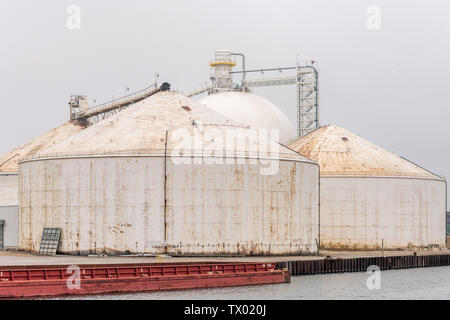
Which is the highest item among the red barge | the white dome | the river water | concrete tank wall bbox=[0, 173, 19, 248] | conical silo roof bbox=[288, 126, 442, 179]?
the white dome

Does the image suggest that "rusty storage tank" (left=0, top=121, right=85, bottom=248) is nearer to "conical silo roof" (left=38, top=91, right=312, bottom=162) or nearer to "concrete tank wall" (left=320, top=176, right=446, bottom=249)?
"conical silo roof" (left=38, top=91, right=312, bottom=162)

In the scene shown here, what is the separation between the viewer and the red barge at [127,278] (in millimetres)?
55875

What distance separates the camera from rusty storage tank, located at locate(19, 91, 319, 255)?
7744 centimetres

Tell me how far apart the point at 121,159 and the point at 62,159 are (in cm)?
585

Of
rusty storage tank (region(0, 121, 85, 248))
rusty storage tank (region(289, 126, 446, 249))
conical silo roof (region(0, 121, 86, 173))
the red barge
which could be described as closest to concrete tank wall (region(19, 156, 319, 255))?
the red barge

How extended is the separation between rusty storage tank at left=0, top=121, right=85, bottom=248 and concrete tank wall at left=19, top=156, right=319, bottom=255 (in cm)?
1329

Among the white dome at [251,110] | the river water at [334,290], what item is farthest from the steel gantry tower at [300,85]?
the river water at [334,290]

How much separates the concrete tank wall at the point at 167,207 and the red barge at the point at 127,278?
10.1 meters

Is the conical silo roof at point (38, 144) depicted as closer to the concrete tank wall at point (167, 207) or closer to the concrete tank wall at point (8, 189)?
the concrete tank wall at point (8, 189)

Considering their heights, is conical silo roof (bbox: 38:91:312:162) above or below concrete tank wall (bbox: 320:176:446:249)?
above

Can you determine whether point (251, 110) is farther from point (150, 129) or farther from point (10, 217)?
point (10, 217)
